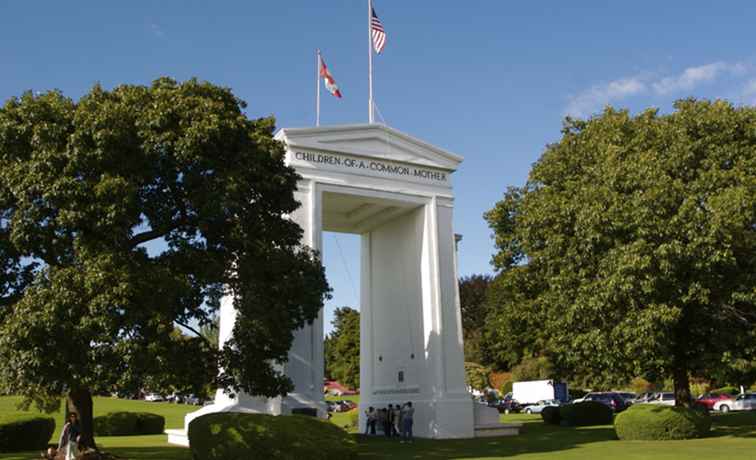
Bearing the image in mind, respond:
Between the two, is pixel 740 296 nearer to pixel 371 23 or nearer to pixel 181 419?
pixel 371 23

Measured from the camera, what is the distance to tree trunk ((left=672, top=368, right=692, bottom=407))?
26844 millimetres

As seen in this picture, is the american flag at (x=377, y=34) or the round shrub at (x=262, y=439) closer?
the round shrub at (x=262, y=439)

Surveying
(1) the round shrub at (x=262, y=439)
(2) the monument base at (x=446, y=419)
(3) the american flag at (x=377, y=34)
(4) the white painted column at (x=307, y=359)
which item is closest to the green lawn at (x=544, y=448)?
(2) the monument base at (x=446, y=419)

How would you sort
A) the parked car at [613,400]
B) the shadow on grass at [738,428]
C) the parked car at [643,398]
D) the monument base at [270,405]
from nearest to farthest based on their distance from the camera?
the monument base at [270,405] → the shadow on grass at [738,428] → the parked car at [613,400] → the parked car at [643,398]

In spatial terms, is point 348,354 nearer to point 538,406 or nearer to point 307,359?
point 538,406

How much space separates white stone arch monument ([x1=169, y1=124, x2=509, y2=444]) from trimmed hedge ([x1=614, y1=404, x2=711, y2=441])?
18.4 ft

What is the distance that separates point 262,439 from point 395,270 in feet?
53.4

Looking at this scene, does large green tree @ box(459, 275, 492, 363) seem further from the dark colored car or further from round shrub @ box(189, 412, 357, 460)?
round shrub @ box(189, 412, 357, 460)

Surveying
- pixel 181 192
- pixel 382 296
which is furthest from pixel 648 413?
pixel 181 192

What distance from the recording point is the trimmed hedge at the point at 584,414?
33.8 metres

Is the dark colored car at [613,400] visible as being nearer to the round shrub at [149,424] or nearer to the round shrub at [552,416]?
the round shrub at [552,416]

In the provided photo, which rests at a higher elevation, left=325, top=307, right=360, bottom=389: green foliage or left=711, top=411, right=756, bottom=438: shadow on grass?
left=325, top=307, right=360, bottom=389: green foliage

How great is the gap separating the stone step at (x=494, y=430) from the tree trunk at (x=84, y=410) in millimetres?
14841

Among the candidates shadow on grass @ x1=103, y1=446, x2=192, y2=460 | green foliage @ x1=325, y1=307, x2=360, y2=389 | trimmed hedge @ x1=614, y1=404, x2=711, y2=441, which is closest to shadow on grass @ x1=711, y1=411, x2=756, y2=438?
trimmed hedge @ x1=614, y1=404, x2=711, y2=441
